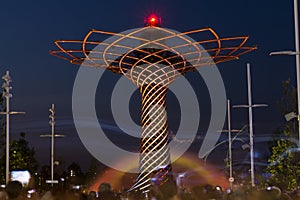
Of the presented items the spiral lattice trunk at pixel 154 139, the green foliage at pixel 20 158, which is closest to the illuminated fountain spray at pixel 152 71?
the spiral lattice trunk at pixel 154 139

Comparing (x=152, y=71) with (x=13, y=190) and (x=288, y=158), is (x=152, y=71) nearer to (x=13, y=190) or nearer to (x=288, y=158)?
(x=288, y=158)

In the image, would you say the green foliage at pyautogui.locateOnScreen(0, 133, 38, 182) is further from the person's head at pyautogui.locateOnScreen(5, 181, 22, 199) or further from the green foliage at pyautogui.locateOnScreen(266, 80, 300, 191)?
the person's head at pyautogui.locateOnScreen(5, 181, 22, 199)

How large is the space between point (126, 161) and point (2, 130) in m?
9.94

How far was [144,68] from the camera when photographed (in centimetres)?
4831

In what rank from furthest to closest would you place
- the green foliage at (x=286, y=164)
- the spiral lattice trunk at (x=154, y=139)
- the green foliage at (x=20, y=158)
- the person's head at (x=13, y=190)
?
the green foliage at (x=20, y=158) → the spiral lattice trunk at (x=154, y=139) → the green foliage at (x=286, y=164) → the person's head at (x=13, y=190)

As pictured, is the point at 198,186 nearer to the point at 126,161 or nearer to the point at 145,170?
the point at 145,170

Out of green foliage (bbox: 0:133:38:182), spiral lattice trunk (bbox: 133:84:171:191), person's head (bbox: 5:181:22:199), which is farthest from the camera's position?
green foliage (bbox: 0:133:38:182)

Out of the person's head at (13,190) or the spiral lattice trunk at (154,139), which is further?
the spiral lattice trunk at (154,139)

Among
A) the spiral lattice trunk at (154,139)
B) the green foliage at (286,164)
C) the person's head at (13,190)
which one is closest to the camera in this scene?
the person's head at (13,190)

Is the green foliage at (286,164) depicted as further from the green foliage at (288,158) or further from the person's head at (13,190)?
the person's head at (13,190)

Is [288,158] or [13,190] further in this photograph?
[288,158]

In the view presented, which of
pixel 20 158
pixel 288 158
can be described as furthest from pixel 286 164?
pixel 20 158

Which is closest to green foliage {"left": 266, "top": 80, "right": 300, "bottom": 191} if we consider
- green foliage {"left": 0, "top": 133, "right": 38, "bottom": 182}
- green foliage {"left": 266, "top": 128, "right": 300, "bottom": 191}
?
green foliage {"left": 266, "top": 128, "right": 300, "bottom": 191}

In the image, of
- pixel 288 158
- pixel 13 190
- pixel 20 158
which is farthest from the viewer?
pixel 20 158
